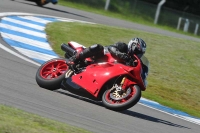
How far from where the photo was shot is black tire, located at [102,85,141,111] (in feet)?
30.2

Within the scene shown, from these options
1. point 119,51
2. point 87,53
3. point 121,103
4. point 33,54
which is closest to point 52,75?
point 87,53

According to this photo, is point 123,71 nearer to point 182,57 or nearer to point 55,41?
point 55,41

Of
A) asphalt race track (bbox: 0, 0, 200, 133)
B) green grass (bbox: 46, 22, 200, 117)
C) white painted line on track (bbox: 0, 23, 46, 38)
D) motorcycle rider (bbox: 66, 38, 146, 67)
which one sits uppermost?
motorcycle rider (bbox: 66, 38, 146, 67)

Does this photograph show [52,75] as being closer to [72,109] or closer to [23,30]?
[72,109]

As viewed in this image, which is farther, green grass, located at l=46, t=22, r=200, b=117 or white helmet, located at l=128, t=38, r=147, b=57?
green grass, located at l=46, t=22, r=200, b=117

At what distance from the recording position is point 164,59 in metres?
18.2

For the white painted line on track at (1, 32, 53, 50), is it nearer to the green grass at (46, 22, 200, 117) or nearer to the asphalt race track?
the green grass at (46, 22, 200, 117)

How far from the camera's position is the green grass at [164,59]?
13727mm

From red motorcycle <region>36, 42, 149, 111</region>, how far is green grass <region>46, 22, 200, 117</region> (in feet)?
9.68

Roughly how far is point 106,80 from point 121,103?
46cm

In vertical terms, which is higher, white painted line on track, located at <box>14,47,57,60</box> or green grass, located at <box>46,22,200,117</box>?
white painted line on track, located at <box>14,47,57,60</box>

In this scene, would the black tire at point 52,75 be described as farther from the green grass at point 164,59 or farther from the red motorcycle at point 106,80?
the green grass at point 164,59

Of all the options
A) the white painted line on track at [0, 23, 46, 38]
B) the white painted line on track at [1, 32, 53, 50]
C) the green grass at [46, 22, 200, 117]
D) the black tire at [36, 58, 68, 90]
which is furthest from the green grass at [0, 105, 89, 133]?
the white painted line on track at [0, 23, 46, 38]

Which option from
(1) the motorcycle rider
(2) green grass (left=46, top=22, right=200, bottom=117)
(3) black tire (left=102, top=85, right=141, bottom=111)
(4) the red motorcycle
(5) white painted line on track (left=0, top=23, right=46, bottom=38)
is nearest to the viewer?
(3) black tire (left=102, top=85, right=141, bottom=111)
